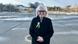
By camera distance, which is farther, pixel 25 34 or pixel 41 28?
pixel 25 34

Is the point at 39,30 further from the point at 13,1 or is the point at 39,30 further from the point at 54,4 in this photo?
the point at 13,1

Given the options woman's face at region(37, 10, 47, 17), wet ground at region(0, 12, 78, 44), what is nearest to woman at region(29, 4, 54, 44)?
woman's face at region(37, 10, 47, 17)

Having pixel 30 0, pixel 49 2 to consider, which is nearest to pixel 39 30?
pixel 49 2

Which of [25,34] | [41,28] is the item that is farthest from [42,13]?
[25,34]

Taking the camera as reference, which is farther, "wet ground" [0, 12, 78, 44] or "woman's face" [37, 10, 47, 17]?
"wet ground" [0, 12, 78, 44]

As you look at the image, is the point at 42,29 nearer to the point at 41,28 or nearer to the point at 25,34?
the point at 41,28

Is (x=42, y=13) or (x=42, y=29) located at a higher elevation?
(x=42, y=13)

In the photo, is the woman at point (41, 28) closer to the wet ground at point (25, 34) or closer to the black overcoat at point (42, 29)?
the black overcoat at point (42, 29)

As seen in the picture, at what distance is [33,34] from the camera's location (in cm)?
556

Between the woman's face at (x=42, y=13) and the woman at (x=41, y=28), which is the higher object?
the woman's face at (x=42, y=13)

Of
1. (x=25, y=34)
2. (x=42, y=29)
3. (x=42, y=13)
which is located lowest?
(x=25, y=34)

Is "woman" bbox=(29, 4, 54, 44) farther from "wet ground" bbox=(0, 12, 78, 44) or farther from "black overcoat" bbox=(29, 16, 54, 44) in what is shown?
"wet ground" bbox=(0, 12, 78, 44)

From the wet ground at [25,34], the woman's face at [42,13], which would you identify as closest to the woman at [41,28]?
the woman's face at [42,13]

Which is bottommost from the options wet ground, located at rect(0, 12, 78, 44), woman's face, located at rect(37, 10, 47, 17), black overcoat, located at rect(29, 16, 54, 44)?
wet ground, located at rect(0, 12, 78, 44)
